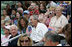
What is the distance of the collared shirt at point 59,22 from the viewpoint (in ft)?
17.7

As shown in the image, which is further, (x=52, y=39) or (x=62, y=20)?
(x=62, y=20)

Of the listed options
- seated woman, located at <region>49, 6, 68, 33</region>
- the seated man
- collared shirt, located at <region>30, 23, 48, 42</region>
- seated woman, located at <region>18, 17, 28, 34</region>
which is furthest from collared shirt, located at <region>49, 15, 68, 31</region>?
the seated man

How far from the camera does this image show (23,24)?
6422mm

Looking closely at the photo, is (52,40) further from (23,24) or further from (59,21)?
(23,24)

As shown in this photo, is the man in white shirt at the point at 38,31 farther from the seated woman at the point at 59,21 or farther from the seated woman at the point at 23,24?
the seated woman at the point at 23,24

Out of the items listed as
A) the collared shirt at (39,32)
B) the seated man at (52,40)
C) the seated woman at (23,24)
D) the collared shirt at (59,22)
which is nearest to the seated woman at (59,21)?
the collared shirt at (59,22)

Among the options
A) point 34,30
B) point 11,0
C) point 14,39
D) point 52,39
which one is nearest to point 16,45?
point 14,39

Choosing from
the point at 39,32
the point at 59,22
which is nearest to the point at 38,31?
the point at 39,32

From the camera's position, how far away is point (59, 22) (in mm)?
5473

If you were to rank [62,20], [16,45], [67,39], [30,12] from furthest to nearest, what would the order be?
[30,12], [62,20], [16,45], [67,39]

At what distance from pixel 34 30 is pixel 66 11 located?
5.63ft

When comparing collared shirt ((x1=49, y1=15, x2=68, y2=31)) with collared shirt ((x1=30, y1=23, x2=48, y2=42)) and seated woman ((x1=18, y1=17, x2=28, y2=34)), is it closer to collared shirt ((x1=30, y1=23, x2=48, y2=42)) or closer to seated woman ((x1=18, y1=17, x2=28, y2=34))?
collared shirt ((x1=30, y1=23, x2=48, y2=42))

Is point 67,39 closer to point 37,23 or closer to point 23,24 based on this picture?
point 37,23

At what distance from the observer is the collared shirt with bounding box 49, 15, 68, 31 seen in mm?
5391
